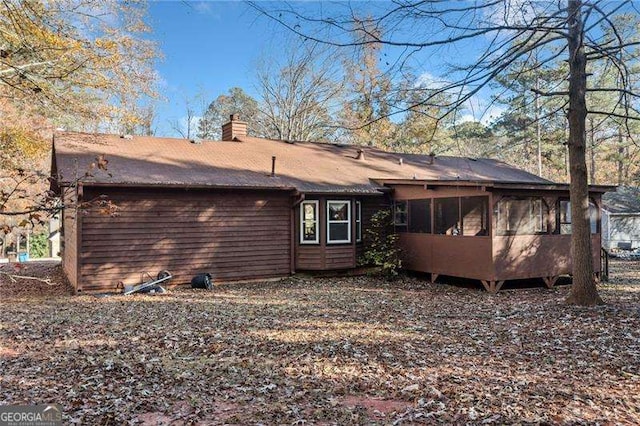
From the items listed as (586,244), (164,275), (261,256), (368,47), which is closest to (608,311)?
(586,244)

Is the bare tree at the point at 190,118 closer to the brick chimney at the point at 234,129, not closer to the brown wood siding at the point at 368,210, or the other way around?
the brick chimney at the point at 234,129

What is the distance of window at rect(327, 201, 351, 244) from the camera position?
46.9 ft

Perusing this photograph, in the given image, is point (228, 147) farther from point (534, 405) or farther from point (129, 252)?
point (534, 405)

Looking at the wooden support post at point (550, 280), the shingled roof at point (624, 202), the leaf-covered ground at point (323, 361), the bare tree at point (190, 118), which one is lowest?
the leaf-covered ground at point (323, 361)

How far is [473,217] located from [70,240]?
43.2ft

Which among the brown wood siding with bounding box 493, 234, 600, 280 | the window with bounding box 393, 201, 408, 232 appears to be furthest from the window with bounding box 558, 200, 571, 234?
the window with bounding box 393, 201, 408, 232

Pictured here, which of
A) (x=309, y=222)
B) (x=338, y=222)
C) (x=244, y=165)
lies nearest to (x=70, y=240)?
(x=244, y=165)

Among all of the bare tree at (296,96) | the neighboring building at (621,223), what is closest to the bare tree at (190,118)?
the bare tree at (296,96)

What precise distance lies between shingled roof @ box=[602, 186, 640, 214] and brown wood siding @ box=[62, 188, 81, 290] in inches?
1191

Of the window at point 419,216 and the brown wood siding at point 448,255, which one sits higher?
the window at point 419,216

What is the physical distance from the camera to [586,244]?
29.4 ft

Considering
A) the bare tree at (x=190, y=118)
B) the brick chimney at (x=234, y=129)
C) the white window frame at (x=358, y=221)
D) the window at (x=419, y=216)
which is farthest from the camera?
the bare tree at (x=190, y=118)

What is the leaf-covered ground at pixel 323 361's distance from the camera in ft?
14.0

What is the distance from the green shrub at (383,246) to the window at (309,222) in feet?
5.82
